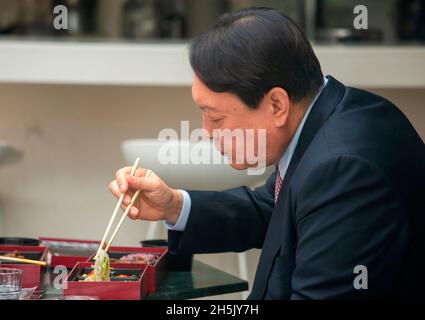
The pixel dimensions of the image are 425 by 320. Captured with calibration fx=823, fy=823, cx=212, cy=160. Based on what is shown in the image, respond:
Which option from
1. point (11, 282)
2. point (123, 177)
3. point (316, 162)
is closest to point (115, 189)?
point (123, 177)

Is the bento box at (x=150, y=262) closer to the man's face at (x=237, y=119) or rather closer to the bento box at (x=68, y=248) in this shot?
the bento box at (x=68, y=248)

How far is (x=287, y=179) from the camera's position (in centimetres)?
161

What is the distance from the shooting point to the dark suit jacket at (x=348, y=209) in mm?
1404

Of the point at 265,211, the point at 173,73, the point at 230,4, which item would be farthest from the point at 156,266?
the point at 230,4

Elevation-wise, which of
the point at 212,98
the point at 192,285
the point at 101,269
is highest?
the point at 212,98

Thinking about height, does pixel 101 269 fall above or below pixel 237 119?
below

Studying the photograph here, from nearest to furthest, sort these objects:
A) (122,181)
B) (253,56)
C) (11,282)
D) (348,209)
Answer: (348,209) < (253,56) < (11,282) < (122,181)

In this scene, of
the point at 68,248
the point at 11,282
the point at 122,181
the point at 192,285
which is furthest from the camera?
the point at 68,248

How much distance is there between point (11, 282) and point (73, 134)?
1.86 meters

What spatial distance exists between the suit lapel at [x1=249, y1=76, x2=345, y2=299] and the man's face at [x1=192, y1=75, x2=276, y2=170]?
0.07 meters

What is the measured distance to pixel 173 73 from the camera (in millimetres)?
3293

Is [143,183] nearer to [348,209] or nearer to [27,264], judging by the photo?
[27,264]
